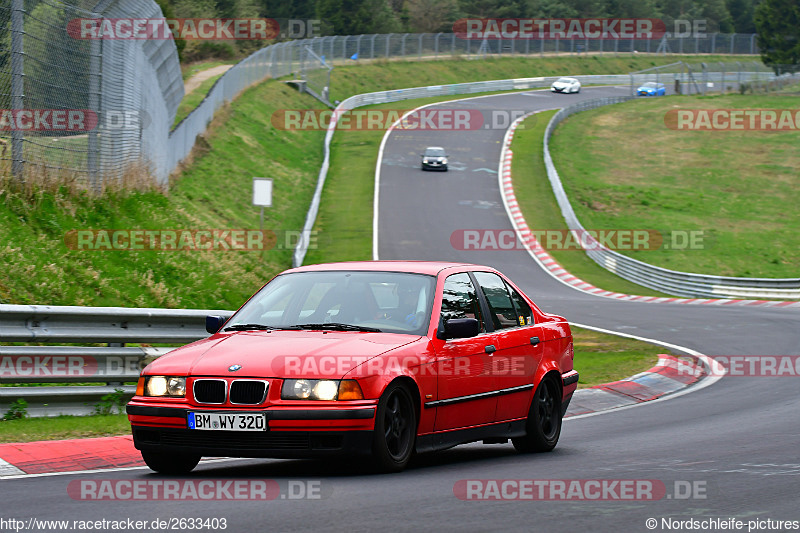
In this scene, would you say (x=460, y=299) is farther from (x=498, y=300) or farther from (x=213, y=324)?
(x=213, y=324)

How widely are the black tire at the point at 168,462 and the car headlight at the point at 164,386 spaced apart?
41 cm

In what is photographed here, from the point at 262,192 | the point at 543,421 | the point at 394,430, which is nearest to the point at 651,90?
the point at 262,192

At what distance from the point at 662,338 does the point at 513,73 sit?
2904 inches

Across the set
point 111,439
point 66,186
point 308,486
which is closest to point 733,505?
point 308,486

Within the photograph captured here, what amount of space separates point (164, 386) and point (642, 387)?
341 inches

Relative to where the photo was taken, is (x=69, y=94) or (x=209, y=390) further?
(x=69, y=94)

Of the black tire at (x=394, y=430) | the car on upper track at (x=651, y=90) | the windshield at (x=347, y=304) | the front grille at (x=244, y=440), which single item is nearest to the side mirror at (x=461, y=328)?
the windshield at (x=347, y=304)

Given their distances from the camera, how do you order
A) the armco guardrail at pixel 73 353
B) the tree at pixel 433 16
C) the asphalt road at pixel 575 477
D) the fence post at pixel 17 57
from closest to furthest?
the asphalt road at pixel 575 477
the armco guardrail at pixel 73 353
the fence post at pixel 17 57
the tree at pixel 433 16

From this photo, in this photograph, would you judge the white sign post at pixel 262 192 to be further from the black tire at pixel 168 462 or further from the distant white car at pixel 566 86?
the distant white car at pixel 566 86

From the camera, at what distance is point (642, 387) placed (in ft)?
46.7

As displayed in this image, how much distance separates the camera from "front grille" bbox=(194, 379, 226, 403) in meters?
6.84

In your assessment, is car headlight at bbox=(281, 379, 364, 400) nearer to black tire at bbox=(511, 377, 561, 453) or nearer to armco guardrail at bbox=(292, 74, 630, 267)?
black tire at bbox=(511, 377, 561, 453)

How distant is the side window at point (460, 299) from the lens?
26.5 feet

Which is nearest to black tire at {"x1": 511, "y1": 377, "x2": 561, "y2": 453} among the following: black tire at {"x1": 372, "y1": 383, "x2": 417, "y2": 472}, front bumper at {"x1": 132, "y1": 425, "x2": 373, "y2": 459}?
black tire at {"x1": 372, "y1": 383, "x2": 417, "y2": 472}
